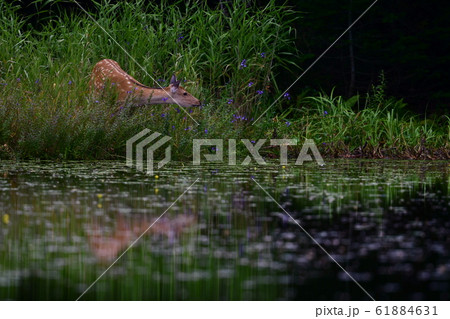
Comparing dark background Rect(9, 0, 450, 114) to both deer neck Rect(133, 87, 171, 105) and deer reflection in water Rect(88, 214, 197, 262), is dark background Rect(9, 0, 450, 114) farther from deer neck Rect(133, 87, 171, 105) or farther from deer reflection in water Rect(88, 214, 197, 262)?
deer reflection in water Rect(88, 214, 197, 262)

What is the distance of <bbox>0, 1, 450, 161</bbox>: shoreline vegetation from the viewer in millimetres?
7895

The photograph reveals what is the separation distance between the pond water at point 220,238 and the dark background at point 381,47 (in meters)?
9.31

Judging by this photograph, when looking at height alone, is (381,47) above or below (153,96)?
above

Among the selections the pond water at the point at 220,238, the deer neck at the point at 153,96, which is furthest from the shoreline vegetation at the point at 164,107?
the pond water at the point at 220,238

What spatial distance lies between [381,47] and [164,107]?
25.9 feet

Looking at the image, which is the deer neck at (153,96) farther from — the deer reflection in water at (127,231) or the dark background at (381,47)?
the dark background at (381,47)

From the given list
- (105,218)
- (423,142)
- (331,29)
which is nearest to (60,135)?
(105,218)

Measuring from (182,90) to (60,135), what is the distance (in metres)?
1.72

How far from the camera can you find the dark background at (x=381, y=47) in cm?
1521

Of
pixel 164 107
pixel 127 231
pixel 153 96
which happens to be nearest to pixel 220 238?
pixel 127 231

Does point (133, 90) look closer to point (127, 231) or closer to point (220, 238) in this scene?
point (127, 231)

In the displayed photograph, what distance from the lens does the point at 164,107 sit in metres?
9.44

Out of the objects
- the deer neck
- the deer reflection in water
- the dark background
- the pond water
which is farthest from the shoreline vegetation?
the deer reflection in water

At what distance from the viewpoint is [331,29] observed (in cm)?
1582
